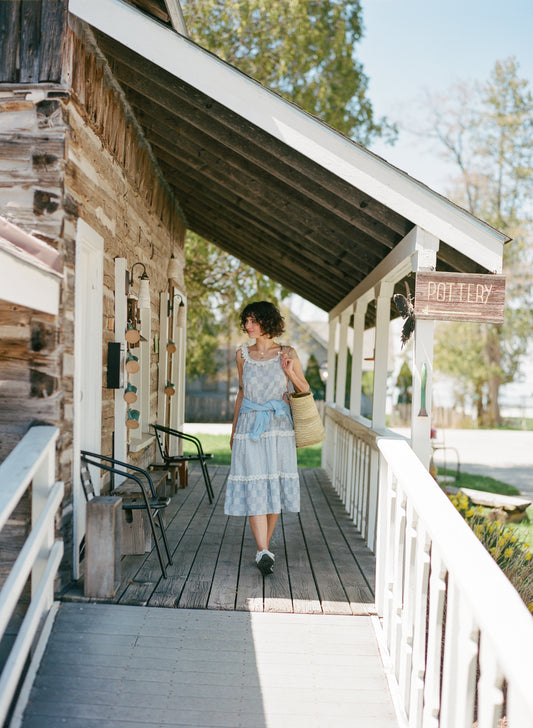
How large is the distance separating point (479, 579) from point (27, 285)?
6.84 feet

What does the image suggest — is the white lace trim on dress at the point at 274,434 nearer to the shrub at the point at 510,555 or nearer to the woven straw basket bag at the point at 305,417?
the woven straw basket bag at the point at 305,417

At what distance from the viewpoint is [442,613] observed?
236 cm

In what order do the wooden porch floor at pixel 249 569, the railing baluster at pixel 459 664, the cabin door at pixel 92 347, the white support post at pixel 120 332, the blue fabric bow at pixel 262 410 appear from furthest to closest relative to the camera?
the white support post at pixel 120 332, the cabin door at pixel 92 347, the blue fabric bow at pixel 262 410, the wooden porch floor at pixel 249 569, the railing baluster at pixel 459 664

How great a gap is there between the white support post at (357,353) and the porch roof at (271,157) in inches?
25.7

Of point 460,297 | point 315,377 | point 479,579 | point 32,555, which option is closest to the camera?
point 479,579

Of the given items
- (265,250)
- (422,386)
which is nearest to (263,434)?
Answer: (422,386)

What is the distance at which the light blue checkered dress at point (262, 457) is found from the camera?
4109 mm

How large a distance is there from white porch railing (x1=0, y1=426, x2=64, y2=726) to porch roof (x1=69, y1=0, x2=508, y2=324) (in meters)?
A: 2.04

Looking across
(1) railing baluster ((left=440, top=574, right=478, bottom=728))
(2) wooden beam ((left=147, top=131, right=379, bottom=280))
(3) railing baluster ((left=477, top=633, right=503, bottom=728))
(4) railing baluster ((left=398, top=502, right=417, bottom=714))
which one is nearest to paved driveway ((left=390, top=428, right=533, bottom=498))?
(2) wooden beam ((left=147, top=131, right=379, bottom=280))

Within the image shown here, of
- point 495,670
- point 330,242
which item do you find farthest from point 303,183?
point 495,670

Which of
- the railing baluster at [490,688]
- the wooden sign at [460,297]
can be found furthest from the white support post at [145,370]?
the railing baluster at [490,688]

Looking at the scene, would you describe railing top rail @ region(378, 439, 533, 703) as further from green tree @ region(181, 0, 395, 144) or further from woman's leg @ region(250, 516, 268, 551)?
green tree @ region(181, 0, 395, 144)

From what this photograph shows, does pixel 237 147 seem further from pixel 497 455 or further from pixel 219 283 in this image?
pixel 497 455

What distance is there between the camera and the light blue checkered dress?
13.5 feet
